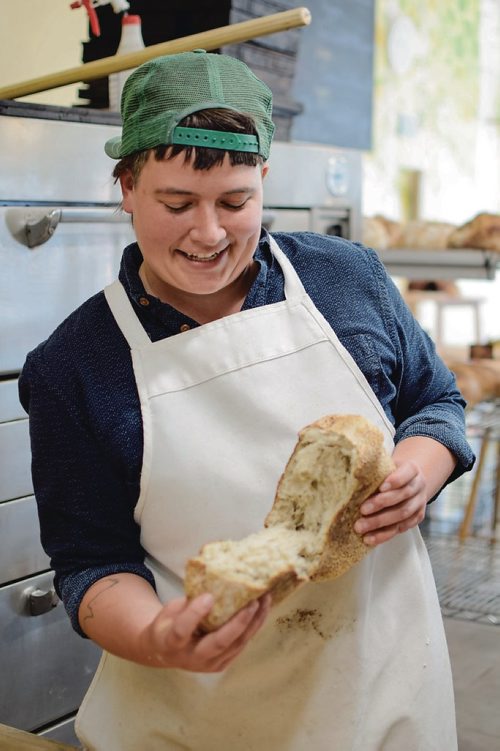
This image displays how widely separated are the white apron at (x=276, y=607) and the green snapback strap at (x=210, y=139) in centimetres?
26

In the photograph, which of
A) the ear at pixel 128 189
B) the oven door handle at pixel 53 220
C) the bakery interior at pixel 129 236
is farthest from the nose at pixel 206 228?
the oven door handle at pixel 53 220

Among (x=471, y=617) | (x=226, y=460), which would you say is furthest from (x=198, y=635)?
(x=471, y=617)

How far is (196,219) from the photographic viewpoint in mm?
1103

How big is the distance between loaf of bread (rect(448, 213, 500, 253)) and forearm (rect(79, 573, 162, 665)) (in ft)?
7.56

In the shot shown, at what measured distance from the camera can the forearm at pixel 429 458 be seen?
124 centimetres

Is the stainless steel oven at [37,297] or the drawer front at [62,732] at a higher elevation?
the stainless steel oven at [37,297]

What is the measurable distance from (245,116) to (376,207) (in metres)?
6.28

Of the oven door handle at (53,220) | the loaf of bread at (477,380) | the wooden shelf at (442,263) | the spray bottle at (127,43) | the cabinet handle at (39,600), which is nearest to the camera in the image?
the oven door handle at (53,220)

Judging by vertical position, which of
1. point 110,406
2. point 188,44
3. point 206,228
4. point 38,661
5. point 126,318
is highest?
point 188,44

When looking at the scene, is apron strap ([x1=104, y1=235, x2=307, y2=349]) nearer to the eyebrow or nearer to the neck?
the neck

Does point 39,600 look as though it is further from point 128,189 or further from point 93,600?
point 128,189

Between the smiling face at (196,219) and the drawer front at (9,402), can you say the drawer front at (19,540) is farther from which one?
the smiling face at (196,219)

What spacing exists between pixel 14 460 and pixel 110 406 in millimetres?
822

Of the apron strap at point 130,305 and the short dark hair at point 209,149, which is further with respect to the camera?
the apron strap at point 130,305
